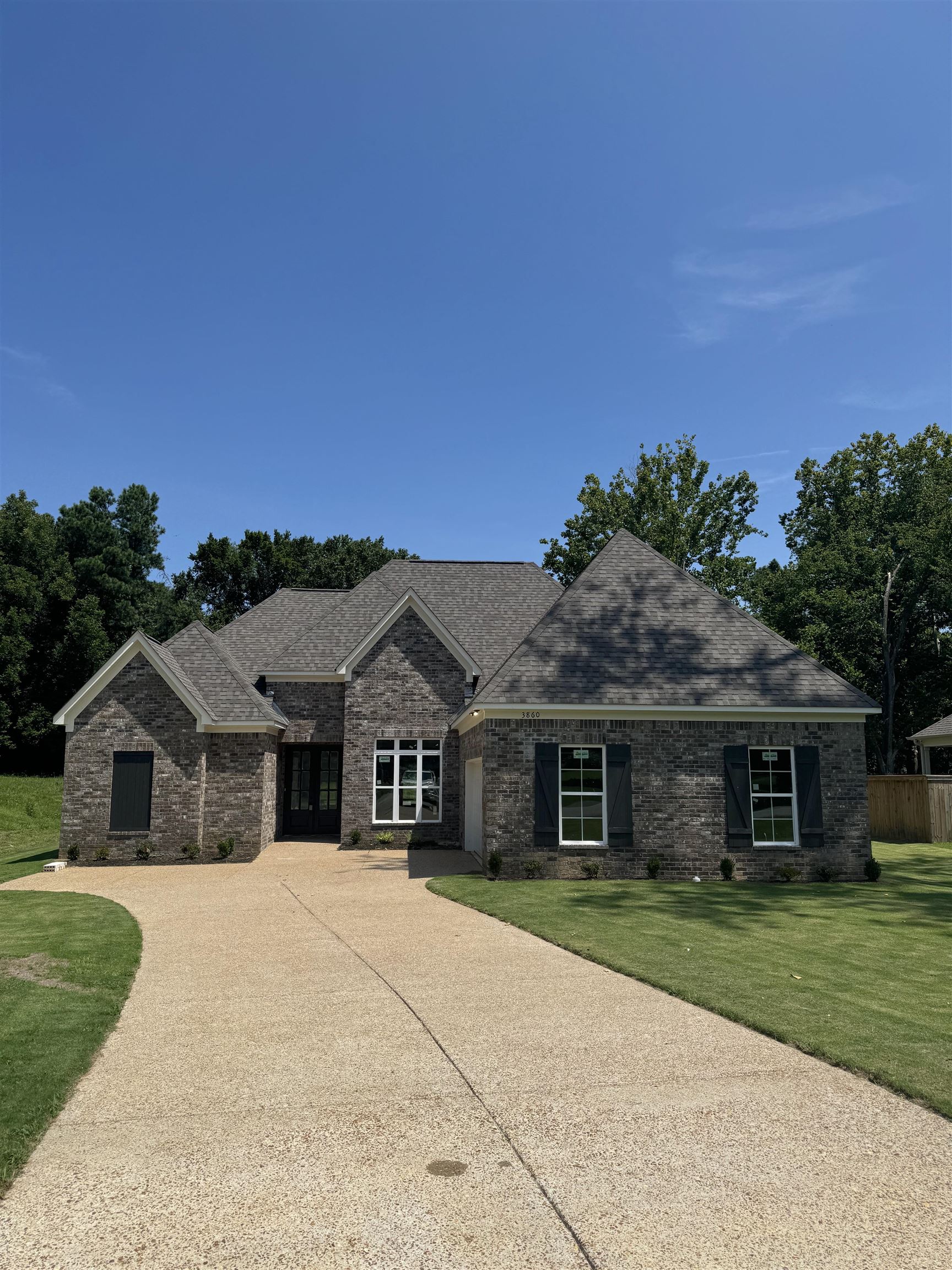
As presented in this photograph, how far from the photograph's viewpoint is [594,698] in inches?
642

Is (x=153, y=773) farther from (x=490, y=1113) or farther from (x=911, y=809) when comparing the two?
(x=911, y=809)

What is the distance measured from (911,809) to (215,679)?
21111 mm

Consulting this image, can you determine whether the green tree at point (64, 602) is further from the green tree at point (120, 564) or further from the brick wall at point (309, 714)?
the brick wall at point (309, 714)

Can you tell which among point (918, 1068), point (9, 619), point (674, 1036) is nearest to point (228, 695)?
point (674, 1036)

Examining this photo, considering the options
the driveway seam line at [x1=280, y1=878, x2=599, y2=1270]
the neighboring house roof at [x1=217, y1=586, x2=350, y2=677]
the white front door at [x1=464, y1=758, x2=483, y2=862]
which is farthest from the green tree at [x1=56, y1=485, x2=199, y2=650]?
the driveway seam line at [x1=280, y1=878, x2=599, y2=1270]

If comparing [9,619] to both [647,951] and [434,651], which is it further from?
[647,951]

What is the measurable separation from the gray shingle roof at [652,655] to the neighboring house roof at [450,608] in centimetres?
557

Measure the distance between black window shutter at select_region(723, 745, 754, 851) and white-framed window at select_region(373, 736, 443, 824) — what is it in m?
8.47

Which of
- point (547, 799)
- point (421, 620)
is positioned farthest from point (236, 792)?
point (547, 799)

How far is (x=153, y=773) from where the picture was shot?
19.4 m

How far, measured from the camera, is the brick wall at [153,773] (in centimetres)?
1927

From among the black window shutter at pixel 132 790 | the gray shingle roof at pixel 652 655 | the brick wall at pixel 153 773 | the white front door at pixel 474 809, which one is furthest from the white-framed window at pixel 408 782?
the gray shingle roof at pixel 652 655

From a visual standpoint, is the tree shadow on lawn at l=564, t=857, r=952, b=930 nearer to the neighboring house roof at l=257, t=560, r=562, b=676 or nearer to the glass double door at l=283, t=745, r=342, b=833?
the neighboring house roof at l=257, t=560, r=562, b=676

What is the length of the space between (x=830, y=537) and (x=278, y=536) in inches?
1413
